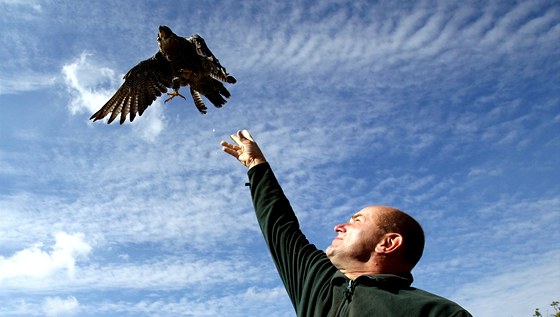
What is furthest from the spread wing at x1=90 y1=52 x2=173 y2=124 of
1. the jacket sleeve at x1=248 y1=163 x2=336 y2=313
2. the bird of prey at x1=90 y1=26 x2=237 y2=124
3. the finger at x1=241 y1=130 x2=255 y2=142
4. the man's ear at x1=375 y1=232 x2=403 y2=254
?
the man's ear at x1=375 y1=232 x2=403 y2=254

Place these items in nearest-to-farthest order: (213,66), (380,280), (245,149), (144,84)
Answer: (380,280) < (245,149) < (213,66) < (144,84)

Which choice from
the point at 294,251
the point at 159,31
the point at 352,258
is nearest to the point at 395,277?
the point at 352,258

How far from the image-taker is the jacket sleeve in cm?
237

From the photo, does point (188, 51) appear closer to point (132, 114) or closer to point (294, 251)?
point (132, 114)

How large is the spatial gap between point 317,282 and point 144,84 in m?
9.21

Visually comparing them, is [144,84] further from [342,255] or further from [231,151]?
[342,255]

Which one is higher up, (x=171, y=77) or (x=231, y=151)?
(x=171, y=77)

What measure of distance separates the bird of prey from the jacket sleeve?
22.6 feet

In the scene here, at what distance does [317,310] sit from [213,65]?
294 inches

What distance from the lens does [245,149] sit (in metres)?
2.71

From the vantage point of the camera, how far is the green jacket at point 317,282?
6.74ft

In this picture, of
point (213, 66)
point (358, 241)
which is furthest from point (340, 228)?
point (213, 66)

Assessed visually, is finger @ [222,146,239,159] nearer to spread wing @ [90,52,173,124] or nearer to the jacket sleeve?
the jacket sleeve

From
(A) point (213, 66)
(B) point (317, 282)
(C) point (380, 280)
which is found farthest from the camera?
(A) point (213, 66)
